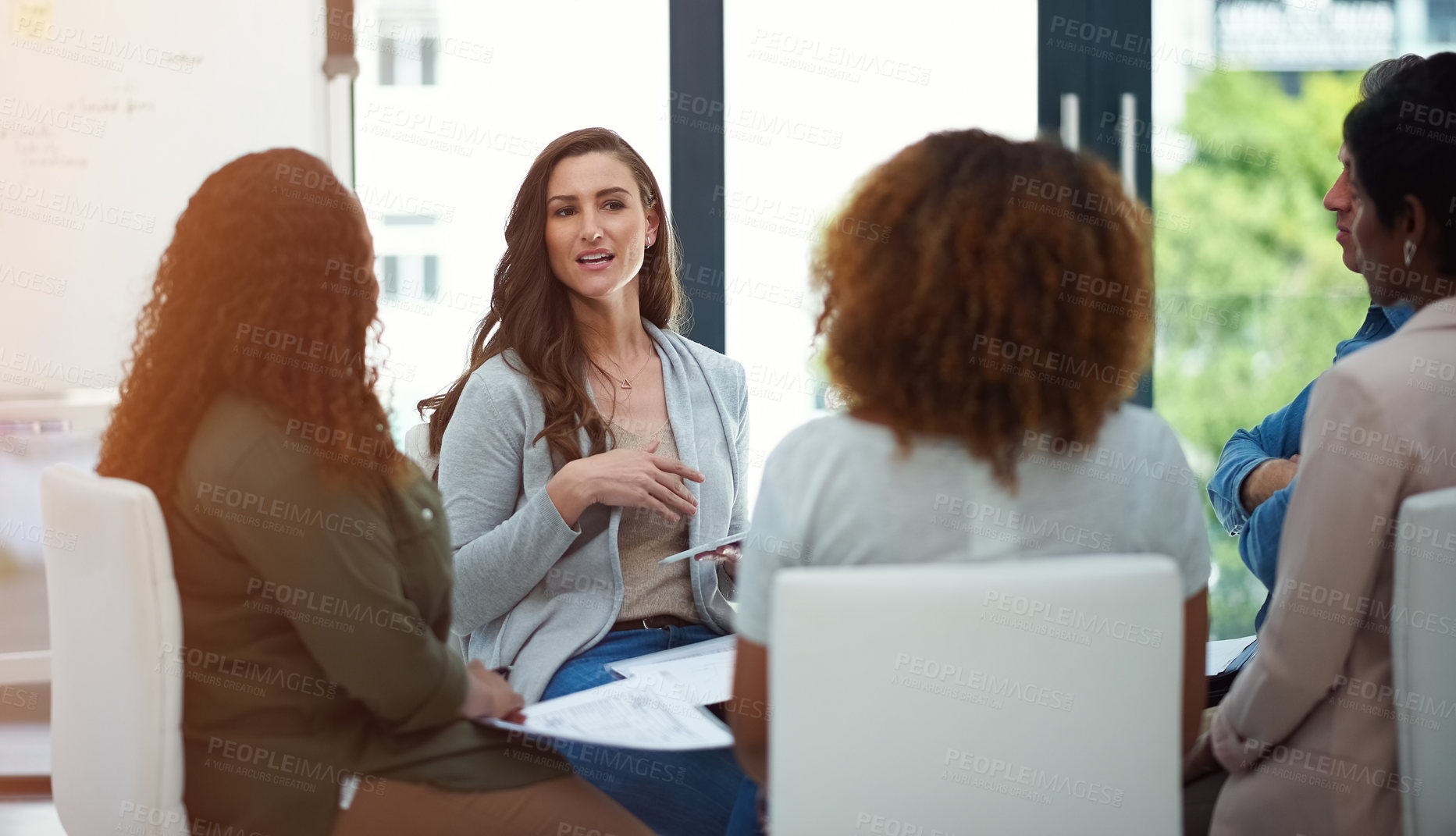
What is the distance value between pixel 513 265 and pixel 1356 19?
86.4 inches

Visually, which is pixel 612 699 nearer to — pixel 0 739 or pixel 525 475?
pixel 525 475

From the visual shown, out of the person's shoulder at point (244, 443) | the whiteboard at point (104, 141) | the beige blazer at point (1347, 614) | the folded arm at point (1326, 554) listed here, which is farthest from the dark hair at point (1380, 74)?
the whiteboard at point (104, 141)

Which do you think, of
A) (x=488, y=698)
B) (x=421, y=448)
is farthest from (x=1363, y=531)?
(x=421, y=448)

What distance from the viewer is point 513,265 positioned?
1947mm

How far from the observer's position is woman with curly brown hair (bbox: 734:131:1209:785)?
1069mm

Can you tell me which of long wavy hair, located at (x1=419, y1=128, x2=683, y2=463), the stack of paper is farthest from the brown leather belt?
long wavy hair, located at (x1=419, y1=128, x2=683, y2=463)

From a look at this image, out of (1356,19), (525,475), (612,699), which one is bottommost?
(612,699)

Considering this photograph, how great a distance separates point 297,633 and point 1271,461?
1.35m

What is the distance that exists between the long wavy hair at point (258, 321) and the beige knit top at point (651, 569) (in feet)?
2.04

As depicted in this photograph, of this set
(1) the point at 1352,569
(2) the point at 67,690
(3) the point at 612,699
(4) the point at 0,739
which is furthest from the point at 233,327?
(4) the point at 0,739

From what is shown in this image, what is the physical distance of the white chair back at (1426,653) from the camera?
3.55ft

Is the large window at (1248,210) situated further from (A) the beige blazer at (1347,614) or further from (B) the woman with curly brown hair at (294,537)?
(B) the woman with curly brown hair at (294,537)

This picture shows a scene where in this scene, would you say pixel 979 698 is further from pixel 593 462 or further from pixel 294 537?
pixel 593 462

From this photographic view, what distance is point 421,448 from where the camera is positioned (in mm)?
2072
